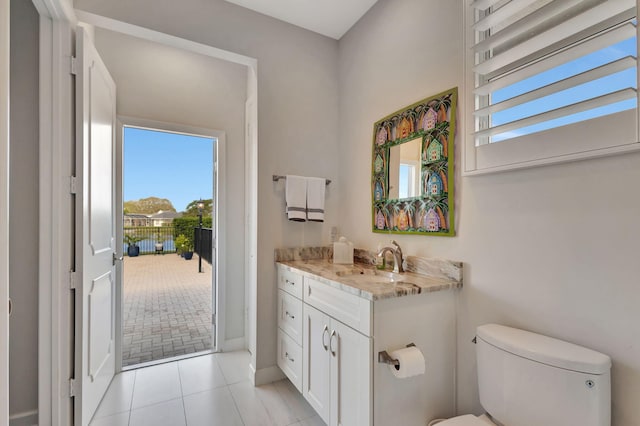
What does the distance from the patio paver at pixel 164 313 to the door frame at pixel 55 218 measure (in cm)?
105

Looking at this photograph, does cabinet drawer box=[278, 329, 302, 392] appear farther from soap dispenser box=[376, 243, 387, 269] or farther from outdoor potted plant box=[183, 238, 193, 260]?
outdoor potted plant box=[183, 238, 193, 260]

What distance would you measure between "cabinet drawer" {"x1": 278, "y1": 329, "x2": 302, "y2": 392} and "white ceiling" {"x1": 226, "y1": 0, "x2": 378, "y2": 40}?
249 centimetres

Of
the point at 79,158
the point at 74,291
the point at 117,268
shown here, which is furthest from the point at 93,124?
the point at 117,268

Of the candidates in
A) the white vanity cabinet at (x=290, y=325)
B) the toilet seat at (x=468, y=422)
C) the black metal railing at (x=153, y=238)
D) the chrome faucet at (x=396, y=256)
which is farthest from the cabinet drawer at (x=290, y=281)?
the black metal railing at (x=153, y=238)

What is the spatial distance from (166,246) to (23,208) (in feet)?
25.1

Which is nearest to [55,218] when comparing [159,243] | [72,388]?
[72,388]

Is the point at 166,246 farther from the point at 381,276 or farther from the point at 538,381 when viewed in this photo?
the point at 538,381

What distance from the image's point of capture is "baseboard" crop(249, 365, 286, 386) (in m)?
2.19

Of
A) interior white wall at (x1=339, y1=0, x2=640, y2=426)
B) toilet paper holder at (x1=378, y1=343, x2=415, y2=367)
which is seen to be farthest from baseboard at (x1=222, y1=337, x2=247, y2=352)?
toilet paper holder at (x1=378, y1=343, x2=415, y2=367)

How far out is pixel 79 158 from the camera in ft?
5.27

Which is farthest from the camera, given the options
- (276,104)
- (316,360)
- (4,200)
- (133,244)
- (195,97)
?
(133,244)

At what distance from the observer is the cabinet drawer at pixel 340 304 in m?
1.35

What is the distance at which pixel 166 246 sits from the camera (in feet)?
28.3

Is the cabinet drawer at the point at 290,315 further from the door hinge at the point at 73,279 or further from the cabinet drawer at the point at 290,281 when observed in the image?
the door hinge at the point at 73,279
